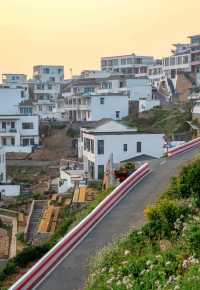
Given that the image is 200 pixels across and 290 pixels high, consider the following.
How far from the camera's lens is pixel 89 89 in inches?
3022

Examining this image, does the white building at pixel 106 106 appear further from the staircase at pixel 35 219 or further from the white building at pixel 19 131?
the staircase at pixel 35 219

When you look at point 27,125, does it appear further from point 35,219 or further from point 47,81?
point 47,81

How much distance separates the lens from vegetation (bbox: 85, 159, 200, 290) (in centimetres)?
901

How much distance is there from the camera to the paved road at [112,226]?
1200 centimetres

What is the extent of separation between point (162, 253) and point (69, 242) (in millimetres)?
3573

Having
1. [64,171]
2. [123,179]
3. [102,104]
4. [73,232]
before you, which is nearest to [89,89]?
[102,104]

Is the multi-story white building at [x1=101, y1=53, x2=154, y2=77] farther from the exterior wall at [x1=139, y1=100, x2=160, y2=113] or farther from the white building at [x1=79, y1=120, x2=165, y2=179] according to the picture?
the white building at [x1=79, y1=120, x2=165, y2=179]

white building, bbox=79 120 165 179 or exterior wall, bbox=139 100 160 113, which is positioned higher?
exterior wall, bbox=139 100 160 113

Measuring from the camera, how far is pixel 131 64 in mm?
99938

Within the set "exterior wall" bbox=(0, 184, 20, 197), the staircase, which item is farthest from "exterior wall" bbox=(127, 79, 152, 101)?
the staircase

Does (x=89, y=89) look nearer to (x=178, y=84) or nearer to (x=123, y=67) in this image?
(x=178, y=84)

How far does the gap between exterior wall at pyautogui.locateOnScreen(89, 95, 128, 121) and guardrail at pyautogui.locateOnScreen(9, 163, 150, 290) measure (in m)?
41.8

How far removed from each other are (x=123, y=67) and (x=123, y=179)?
82596mm

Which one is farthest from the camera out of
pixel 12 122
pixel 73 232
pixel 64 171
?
pixel 12 122
